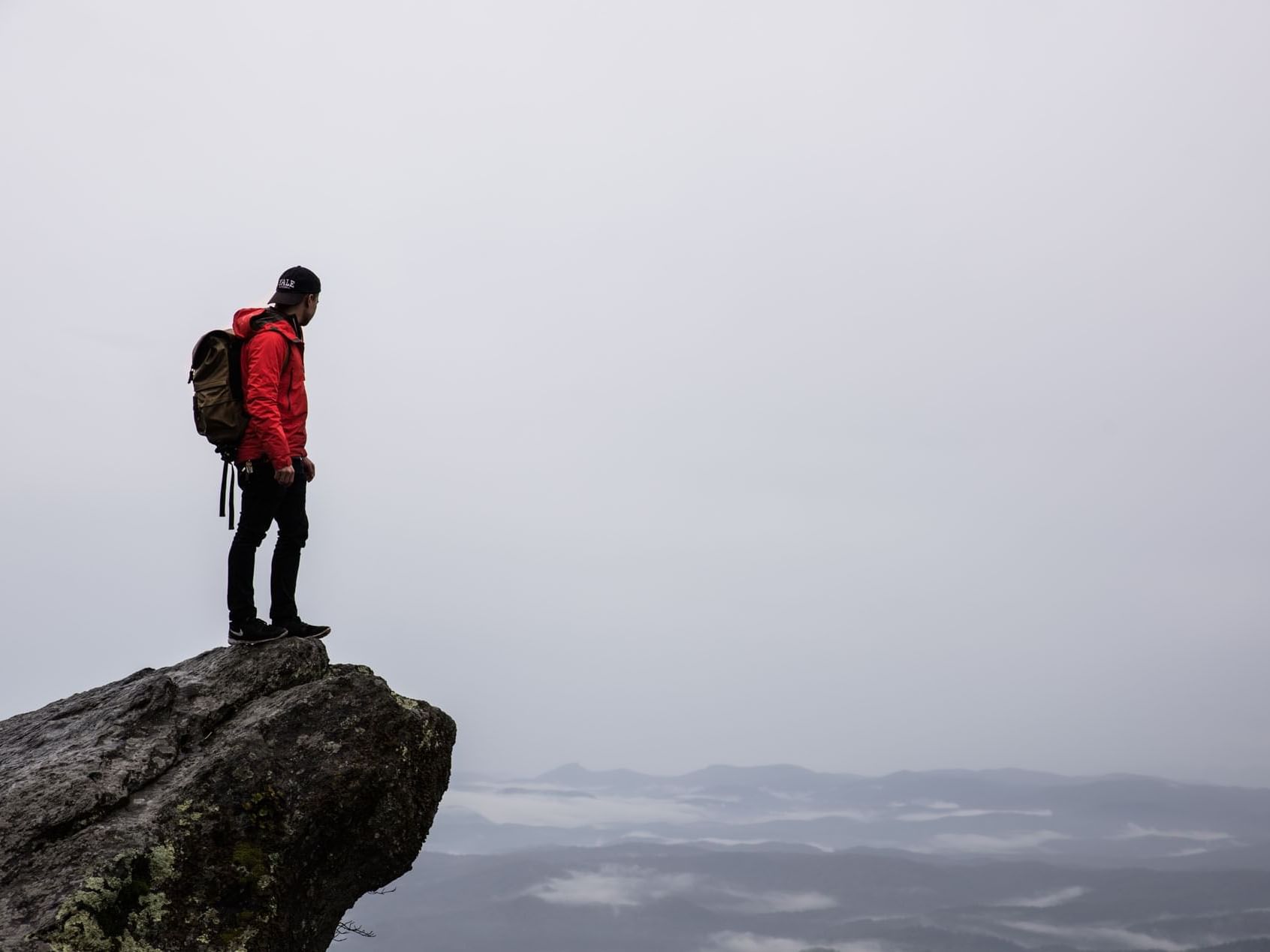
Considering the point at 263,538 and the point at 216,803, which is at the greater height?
the point at 263,538

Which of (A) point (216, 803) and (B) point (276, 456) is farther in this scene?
(B) point (276, 456)

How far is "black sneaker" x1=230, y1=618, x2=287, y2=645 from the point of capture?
12.0 metres

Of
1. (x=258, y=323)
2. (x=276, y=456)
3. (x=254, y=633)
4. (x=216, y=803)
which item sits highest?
(x=258, y=323)

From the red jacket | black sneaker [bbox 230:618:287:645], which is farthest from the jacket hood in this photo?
black sneaker [bbox 230:618:287:645]

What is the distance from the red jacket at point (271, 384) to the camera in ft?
35.9

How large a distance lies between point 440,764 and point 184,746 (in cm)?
302

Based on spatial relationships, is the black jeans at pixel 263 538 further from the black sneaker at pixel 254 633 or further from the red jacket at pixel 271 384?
the red jacket at pixel 271 384

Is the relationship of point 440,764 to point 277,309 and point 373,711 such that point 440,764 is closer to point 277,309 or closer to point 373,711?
point 373,711

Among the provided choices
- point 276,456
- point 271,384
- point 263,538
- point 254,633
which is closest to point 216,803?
point 254,633

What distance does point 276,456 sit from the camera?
36.2ft

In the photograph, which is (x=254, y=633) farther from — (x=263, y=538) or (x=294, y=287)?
(x=294, y=287)

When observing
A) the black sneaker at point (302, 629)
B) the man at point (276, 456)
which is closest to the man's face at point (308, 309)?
the man at point (276, 456)

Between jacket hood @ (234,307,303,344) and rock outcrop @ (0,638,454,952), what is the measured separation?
155 inches

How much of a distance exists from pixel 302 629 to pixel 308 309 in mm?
4157
